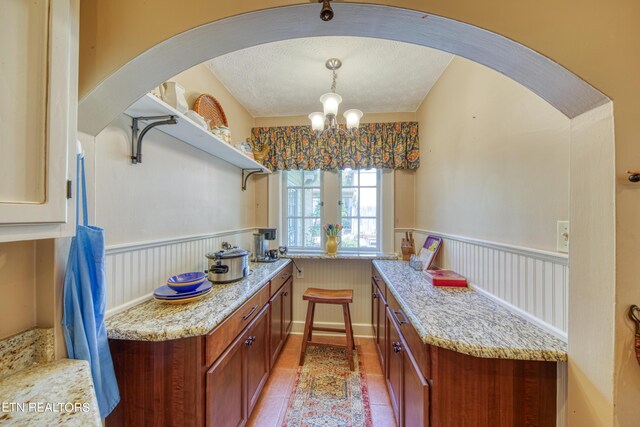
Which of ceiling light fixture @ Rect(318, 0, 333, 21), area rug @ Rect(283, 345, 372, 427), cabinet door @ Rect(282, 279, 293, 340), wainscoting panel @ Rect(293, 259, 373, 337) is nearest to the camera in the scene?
ceiling light fixture @ Rect(318, 0, 333, 21)

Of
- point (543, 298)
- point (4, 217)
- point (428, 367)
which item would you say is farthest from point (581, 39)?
point (4, 217)

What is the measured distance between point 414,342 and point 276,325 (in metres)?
1.33

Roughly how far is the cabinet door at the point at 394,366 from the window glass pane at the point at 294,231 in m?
1.52

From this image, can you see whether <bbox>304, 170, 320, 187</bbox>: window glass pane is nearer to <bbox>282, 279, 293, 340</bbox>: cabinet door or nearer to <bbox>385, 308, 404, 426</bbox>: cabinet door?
A: <bbox>282, 279, 293, 340</bbox>: cabinet door

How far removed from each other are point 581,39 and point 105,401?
1.98 metres

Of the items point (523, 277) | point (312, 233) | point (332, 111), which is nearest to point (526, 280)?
point (523, 277)

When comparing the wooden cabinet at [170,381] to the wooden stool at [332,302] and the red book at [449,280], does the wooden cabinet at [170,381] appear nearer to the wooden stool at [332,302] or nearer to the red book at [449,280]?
the wooden stool at [332,302]

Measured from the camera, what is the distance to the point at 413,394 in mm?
1157

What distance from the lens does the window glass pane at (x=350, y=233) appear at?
2.97 metres

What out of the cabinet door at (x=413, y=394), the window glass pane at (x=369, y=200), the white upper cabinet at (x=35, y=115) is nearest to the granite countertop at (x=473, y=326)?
the cabinet door at (x=413, y=394)

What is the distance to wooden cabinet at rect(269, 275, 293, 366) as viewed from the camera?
203 centimetres

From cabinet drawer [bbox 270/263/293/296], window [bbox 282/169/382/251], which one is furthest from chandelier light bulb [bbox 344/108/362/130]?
cabinet drawer [bbox 270/263/293/296]

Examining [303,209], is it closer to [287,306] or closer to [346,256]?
[346,256]

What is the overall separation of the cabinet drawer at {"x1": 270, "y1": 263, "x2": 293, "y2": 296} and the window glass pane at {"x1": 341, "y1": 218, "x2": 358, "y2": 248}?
2.35 feet
